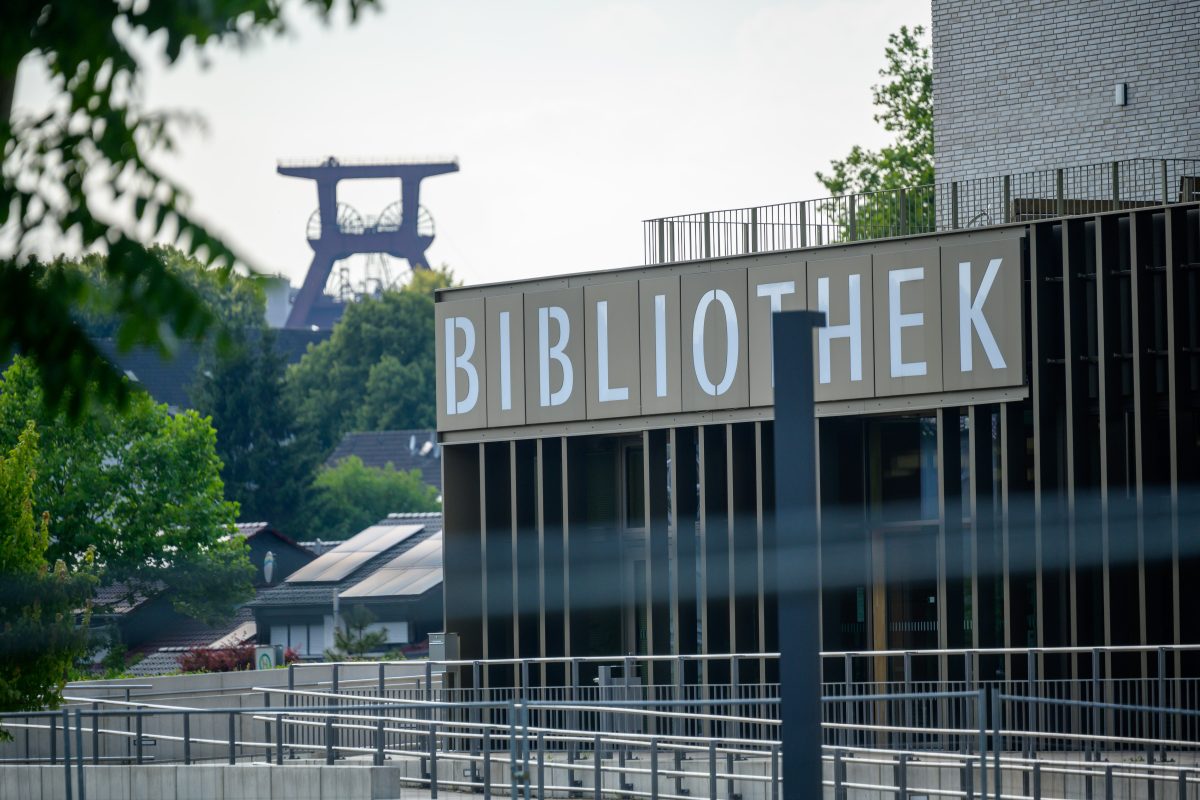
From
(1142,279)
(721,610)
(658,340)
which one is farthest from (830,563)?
(1142,279)

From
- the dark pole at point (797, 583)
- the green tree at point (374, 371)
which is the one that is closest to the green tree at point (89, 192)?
the dark pole at point (797, 583)

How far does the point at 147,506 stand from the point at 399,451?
47.0 metres

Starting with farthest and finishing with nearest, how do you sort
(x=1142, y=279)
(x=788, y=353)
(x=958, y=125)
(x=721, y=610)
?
1. (x=958, y=125)
2. (x=721, y=610)
3. (x=1142, y=279)
4. (x=788, y=353)

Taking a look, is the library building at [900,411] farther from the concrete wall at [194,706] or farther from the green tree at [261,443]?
the green tree at [261,443]

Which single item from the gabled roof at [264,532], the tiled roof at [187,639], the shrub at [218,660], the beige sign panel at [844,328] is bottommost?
the tiled roof at [187,639]

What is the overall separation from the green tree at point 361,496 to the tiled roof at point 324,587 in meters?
25.6

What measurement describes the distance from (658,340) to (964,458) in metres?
4.86

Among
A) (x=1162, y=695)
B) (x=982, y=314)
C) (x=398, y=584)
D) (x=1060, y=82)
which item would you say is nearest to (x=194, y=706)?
(x=982, y=314)

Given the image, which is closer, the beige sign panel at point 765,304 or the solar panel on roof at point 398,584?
the beige sign panel at point 765,304

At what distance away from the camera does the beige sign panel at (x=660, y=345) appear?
2772cm

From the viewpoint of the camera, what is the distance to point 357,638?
6569 centimetres

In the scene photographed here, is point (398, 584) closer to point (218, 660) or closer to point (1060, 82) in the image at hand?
point (218, 660)

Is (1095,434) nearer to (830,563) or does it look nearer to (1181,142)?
(830,563)

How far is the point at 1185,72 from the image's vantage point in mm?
29562
